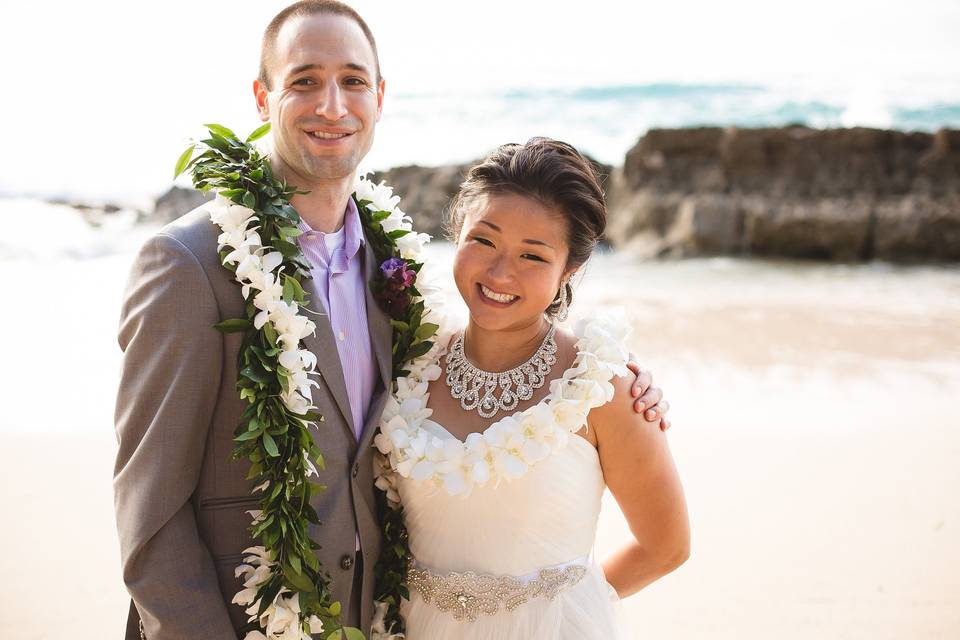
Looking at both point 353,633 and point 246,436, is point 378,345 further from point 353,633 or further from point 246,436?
point 353,633

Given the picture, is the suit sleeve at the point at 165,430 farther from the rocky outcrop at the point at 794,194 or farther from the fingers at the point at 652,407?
the rocky outcrop at the point at 794,194

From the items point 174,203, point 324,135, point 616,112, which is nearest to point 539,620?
point 324,135

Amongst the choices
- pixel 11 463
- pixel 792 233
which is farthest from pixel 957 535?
pixel 792 233

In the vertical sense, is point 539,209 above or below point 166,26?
below

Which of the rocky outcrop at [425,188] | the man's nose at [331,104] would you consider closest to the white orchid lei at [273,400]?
the man's nose at [331,104]

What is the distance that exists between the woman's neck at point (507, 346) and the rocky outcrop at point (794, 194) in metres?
12.7

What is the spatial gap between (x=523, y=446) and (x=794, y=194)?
45.5 feet

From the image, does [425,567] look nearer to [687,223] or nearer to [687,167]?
[687,223]

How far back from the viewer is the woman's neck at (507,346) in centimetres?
247

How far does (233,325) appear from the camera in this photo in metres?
2.07

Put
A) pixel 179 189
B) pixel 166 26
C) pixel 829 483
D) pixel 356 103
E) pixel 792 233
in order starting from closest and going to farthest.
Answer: pixel 356 103
pixel 829 483
pixel 792 233
pixel 179 189
pixel 166 26

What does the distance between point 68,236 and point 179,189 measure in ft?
14.9

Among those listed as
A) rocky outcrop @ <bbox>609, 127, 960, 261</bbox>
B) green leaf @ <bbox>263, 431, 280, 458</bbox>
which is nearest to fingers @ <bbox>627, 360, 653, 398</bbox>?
green leaf @ <bbox>263, 431, 280, 458</bbox>

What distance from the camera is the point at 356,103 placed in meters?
2.40
